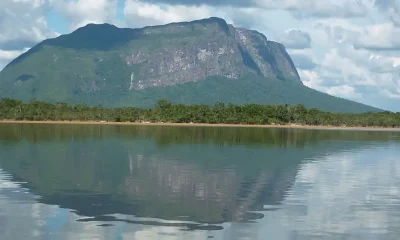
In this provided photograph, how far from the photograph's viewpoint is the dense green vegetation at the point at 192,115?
165000 mm

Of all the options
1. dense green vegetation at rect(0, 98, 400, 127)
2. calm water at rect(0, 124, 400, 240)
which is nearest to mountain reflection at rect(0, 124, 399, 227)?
calm water at rect(0, 124, 400, 240)

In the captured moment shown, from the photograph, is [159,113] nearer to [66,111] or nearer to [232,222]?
[66,111]

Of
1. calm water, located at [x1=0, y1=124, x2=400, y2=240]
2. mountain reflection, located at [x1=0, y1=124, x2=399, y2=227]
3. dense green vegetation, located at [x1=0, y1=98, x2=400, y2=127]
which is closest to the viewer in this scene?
calm water, located at [x1=0, y1=124, x2=400, y2=240]

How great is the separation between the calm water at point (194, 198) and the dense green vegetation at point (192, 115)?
11933 cm

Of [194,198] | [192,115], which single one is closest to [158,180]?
[194,198]

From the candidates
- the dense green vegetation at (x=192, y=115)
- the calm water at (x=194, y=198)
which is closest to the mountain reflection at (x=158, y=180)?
Answer: the calm water at (x=194, y=198)

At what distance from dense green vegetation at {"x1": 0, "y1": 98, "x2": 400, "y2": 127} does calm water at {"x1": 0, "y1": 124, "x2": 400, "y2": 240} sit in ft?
392

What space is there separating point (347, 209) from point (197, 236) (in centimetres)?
910

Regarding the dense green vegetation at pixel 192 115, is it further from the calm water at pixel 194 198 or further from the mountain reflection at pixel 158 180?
the calm water at pixel 194 198

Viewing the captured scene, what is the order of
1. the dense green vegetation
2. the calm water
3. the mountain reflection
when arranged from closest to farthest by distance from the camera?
the calm water < the mountain reflection < the dense green vegetation

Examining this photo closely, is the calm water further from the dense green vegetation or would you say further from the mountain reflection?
the dense green vegetation

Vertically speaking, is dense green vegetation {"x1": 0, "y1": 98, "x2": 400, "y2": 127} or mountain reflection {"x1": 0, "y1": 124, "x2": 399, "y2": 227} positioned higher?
dense green vegetation {"x1": 0, "y1": 98, "x2": 400, "y2": 127}

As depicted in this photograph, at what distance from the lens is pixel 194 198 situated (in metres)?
27.9

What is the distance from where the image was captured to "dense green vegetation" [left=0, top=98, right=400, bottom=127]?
16500cm
